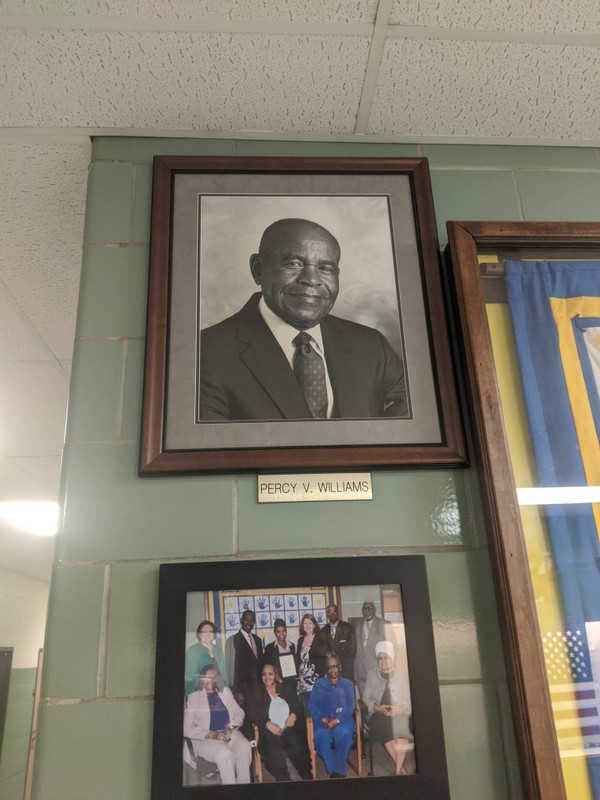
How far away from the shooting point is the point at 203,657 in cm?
93

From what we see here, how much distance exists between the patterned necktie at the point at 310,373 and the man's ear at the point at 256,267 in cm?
14

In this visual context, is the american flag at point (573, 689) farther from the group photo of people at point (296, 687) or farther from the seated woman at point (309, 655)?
the seated woman at point (309, 655)

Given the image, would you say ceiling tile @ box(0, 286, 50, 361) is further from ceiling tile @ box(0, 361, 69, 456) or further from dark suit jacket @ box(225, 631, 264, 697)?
dark suit jacket @ box(225, 631, 264, 697)

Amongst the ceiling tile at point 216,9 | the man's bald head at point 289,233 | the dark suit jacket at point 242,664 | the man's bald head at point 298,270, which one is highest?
the ceiling tile at point 216,9

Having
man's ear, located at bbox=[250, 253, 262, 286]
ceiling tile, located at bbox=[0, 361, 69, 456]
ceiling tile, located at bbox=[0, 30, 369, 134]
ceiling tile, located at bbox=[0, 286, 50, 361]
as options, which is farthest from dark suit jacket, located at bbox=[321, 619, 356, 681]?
ceiling tile, located at bbox=[0, 361, 69, 456]

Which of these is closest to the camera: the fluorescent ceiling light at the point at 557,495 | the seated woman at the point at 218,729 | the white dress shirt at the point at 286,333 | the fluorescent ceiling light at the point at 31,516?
the seated woman at the point at 218,729

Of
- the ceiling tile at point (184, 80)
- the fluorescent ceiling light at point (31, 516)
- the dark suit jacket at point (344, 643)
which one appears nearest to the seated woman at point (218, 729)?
the dark suit jacket at point (344, 643)

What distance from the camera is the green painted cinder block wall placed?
2.97 ft

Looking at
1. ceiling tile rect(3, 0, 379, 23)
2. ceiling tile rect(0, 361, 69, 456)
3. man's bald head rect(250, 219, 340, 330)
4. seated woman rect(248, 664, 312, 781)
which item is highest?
ceiling tile rect(3, 0, 379, 23)

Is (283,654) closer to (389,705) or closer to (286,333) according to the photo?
(389,705)

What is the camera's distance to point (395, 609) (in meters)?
0.97

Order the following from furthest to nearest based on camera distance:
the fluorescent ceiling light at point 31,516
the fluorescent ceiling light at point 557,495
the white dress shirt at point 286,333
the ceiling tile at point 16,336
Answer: the fluorescent ceiling light at point 31,516 → the ceiling tile at point 16,336 → the white dress shirt at point 286,333 → the fluorescent ceiling light at point 557,495

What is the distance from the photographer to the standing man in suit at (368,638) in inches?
36.7

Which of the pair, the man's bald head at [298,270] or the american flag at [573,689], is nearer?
the american flag at [573,689]
